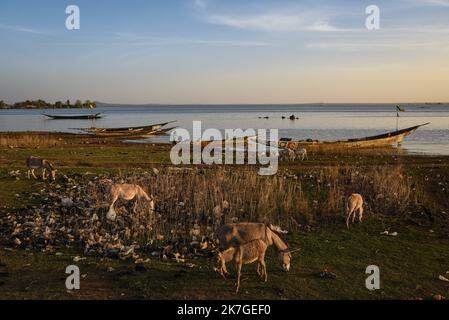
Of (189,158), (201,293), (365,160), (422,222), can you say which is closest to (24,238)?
(201,293)

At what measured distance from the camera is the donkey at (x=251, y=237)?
9.05 metres

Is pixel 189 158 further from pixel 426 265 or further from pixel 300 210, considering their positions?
pixel 426 265

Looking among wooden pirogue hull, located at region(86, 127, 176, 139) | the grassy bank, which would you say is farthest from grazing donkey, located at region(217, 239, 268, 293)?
wooden pirogue hull, located at region(86, 127, 176, 139)

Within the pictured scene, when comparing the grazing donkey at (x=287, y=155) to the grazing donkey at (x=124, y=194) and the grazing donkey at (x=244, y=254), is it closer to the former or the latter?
the grazing donkey at (x=124, y=194)

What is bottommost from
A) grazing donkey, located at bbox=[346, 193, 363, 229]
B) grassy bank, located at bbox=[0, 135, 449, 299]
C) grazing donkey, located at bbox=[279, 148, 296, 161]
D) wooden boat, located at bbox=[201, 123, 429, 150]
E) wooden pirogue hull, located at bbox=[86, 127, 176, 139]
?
grassy bank, located at bbox=[0, 135, 449, 299]

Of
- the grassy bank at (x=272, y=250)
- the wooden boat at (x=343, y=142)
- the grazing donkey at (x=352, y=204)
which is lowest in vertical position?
the grassy bank at (x=272, y=250)

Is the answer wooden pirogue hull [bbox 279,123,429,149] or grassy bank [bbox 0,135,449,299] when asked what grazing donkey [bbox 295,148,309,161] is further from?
grassy bank [bbox 0,135,449,299]

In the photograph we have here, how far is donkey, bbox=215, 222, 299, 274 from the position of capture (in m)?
9.05

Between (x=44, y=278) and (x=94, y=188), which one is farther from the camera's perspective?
(x=94, y=188)

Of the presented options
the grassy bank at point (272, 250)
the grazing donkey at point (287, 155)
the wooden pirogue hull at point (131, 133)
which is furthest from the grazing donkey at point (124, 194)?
the wooden pirogue hull at point (131, 133)

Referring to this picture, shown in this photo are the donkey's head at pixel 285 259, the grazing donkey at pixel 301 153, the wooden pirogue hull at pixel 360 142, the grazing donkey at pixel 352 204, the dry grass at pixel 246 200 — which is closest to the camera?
the donkey's head at pixel 285 259

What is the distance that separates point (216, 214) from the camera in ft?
44.1

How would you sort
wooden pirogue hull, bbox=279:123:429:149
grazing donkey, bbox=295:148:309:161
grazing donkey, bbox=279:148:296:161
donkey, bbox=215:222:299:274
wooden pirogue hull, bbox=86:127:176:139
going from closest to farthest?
donkey, bbox=215:222:299:274
grazing donkey, bbox=279:148:296:161
grazing donkey, bbox=295:148:309:161
wooden pirogue hull, bbox=279:123:429:149
wooden pirogue hull, bbox=86:127:176:139
